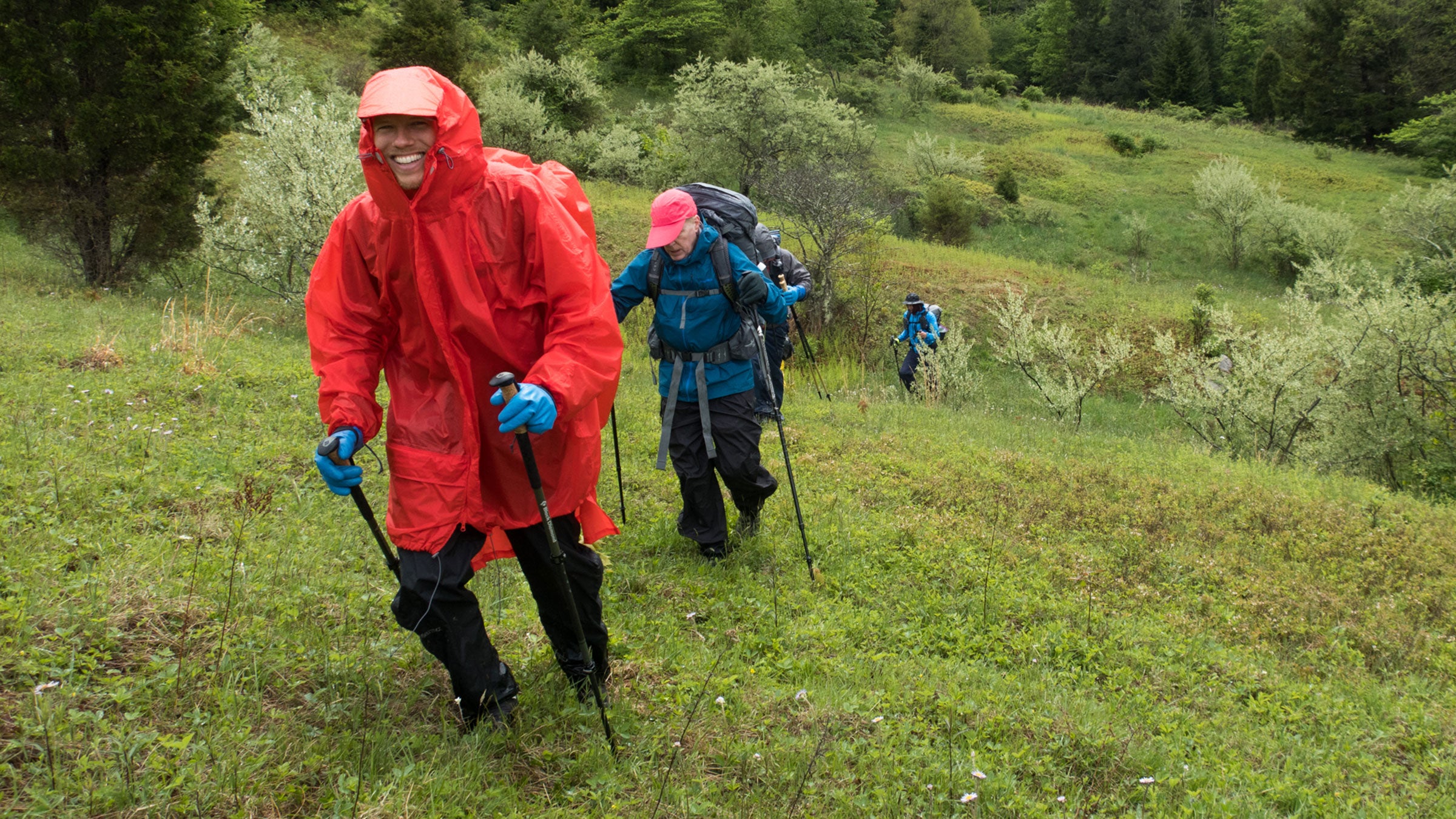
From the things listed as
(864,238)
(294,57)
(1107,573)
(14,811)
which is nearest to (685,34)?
(294,57)

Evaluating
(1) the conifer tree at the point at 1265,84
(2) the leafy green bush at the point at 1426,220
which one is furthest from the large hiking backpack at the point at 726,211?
(1) the conifer tree at the point at 1265,84

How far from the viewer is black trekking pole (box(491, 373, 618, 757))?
2.81 m

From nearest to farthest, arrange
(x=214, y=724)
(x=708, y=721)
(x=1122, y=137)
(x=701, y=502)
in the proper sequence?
(x=214, y=724) → (x=708, y=721) → (x=701, y=502) → (x=1122, y=137)

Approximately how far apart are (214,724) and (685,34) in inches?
2005

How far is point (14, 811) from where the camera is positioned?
233cm

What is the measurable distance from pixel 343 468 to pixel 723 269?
9.97ft

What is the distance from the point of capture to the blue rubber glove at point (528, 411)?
Answer: 2750 mm

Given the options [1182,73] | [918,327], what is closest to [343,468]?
[918,327]

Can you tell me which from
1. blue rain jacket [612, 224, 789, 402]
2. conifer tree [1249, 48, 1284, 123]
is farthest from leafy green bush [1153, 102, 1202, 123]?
blue rain jacket [612, 224, 789, 402]

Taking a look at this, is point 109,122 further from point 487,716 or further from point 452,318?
point 487,716

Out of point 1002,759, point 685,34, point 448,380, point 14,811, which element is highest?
point 685,34

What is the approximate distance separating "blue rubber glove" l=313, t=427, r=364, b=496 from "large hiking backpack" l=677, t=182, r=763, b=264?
126 inches

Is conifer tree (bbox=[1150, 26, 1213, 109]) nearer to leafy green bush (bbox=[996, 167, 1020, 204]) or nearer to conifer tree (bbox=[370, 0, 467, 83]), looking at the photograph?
leafy green bush (bbox=[996, 167, 1020, 204])

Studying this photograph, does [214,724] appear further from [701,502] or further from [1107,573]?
[1107,573]
